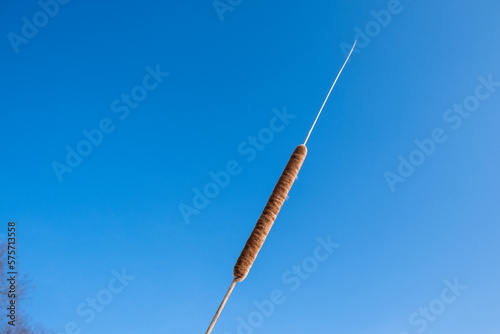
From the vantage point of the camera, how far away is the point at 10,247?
46.8 feet

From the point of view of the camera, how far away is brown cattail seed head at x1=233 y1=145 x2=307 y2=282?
531cm

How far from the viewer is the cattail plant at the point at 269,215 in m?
5.29

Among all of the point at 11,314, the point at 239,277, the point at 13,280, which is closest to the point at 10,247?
the point at 13,280

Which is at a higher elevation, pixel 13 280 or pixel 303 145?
pixel 303 145

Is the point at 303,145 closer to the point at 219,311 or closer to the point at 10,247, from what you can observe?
the point at 219,311

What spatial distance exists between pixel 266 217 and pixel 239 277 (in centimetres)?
101

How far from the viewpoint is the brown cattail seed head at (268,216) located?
17.4ft

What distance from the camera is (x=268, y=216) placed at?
5.67 metres

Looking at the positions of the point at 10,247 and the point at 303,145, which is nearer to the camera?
the point at 303,145

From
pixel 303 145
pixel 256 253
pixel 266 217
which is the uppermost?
pixel 303 145

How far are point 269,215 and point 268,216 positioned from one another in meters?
0.02

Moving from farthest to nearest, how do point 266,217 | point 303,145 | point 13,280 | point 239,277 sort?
point 13,280 < point 303,145 < point 266,217 < point 239,277

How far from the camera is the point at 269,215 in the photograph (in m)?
5.68

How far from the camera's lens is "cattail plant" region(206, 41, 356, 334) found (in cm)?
529
